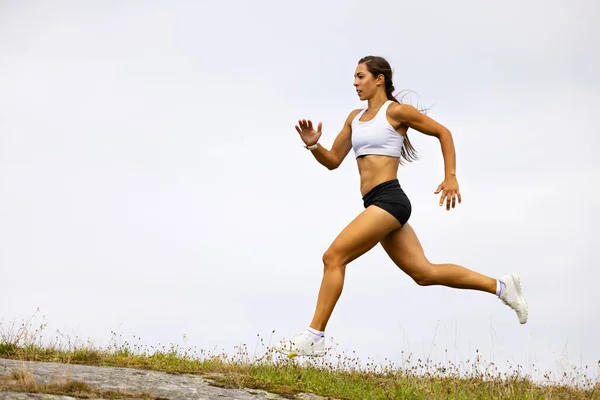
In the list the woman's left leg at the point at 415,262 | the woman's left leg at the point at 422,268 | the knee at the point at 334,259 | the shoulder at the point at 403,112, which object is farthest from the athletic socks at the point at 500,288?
the shoulder at the point at 403,112

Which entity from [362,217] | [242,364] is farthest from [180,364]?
[362,217]

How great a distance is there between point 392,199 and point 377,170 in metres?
0.38

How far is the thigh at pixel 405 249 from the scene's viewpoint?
315 inches

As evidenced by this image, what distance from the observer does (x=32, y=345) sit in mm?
8305

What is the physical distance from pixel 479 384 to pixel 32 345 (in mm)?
5063

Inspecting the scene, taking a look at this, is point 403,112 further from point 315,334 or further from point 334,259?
point 315,334

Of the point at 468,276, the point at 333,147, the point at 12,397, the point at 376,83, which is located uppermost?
the point at 376,83

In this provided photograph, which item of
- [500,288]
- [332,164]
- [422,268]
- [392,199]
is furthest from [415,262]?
[332,164]

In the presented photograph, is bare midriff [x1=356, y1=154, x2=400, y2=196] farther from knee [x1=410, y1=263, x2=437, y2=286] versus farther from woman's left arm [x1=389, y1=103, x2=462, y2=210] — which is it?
knee [x1=410, y1=263, x2=437, y2=286]

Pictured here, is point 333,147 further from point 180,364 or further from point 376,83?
point 180,364

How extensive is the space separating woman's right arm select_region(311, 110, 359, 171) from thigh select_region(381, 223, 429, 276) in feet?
3.76

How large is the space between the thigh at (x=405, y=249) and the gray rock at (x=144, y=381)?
2251 millimetres

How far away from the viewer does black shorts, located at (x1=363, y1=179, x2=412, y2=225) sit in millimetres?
7594

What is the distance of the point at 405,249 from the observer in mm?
8016
